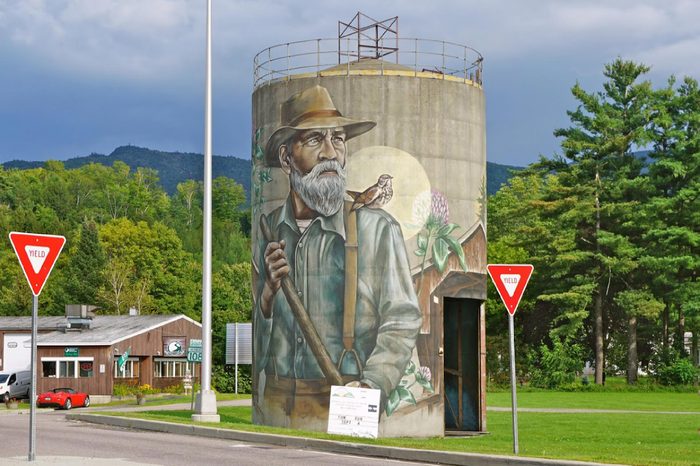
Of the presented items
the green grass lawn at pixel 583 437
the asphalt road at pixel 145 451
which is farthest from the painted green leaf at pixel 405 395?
the asphalt road at pixel 145 451

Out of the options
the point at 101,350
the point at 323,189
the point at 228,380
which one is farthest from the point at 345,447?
the point at 228,380

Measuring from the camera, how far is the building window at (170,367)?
72.9 meters

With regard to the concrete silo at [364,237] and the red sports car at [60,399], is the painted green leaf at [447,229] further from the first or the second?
the red sports car at [60,399]

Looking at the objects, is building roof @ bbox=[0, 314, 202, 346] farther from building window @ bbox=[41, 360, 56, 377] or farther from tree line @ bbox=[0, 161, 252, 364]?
tree line @ bbox=[0, 161, 252, 364]

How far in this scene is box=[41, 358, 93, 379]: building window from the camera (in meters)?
66.9

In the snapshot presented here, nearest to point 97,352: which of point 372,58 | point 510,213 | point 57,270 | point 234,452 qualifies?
point 510,213

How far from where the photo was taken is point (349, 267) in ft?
99.3

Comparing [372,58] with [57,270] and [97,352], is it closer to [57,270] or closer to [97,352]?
[97,352]

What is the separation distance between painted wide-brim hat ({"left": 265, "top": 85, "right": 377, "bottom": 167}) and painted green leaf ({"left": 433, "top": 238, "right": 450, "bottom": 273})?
3911 millimetres

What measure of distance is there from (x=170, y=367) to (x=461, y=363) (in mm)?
43468

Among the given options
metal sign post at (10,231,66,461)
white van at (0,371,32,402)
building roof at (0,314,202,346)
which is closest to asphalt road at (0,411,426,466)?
metal sign post at (10,231,66,461)

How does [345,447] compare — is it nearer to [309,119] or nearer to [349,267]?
[349,267]

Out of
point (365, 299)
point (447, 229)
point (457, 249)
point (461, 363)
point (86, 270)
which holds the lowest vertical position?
point (461, 363)

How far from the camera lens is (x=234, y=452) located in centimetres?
2269
